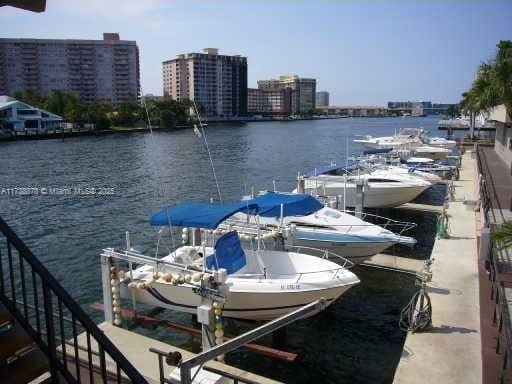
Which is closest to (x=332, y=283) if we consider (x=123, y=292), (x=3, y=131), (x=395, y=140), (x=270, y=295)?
(x=270, y=295)

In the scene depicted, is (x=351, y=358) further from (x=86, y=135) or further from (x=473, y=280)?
(x=86, y=135)

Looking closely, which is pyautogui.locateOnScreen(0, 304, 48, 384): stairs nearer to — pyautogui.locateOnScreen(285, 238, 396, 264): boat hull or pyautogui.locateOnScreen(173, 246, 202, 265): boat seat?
pyautogui.locateOnScreen(173, 246, 202, 265): boat seat

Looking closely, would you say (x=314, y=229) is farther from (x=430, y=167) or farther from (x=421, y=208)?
(x=430, y=167)

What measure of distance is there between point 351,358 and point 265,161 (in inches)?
1922

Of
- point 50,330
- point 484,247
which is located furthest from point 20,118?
point 50,330

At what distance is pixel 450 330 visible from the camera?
10.5 metres

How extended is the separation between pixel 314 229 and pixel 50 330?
14.3 m

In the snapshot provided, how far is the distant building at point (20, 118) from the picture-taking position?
98.0 meters

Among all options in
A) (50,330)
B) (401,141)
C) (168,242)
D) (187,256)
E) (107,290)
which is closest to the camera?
(50,330)

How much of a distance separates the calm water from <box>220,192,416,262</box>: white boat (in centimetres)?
120

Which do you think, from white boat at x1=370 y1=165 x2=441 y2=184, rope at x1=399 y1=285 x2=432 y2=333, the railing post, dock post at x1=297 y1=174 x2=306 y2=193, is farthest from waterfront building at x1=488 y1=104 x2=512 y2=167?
the railing post

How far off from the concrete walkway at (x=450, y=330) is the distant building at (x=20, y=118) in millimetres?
97815

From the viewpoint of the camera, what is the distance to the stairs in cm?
404

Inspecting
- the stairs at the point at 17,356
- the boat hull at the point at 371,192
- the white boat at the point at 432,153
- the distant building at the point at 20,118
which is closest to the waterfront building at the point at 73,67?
the distant building at the point at 20,118
